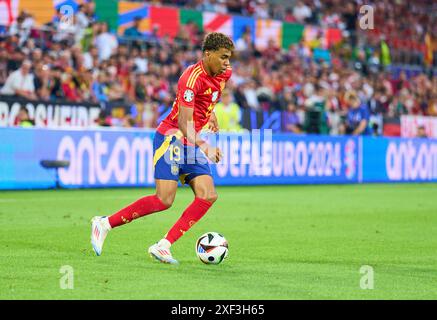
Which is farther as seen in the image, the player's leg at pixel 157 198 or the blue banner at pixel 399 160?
the blue banner at pixel 399 160

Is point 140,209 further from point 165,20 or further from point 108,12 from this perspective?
point 165,20

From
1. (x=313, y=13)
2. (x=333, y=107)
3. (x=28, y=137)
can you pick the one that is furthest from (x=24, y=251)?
(x=313, y=13)

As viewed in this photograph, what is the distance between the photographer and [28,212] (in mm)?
14891

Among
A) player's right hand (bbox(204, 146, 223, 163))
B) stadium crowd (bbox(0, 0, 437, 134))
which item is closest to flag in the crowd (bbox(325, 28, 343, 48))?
stadium crowd (bbox(0, 0, 437, 134))

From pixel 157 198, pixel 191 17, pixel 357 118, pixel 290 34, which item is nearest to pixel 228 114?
pixel 357 118

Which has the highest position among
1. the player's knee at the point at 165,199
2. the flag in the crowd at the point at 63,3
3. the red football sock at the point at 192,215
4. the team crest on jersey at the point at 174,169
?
the flag in the crowd at the point at 63,3

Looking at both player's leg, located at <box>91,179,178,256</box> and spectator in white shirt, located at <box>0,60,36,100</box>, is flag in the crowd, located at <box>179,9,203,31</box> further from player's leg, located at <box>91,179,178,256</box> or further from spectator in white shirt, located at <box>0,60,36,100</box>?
player's leg, located at <box>91,179,178,256</box>

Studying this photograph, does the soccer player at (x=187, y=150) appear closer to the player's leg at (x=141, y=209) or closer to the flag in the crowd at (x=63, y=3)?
the player's leg at (x=141, y=209)

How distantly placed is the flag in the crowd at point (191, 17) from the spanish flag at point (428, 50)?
11.2m

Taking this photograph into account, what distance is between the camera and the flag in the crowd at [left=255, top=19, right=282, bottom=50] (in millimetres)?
30328

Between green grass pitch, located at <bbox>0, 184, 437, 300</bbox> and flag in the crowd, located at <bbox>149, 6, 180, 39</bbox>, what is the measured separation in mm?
9325

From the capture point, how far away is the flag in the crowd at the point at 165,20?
27.2 m

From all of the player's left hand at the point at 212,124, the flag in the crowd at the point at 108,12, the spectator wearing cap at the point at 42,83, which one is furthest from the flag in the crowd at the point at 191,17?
the player's left hand at the point at 212,124
